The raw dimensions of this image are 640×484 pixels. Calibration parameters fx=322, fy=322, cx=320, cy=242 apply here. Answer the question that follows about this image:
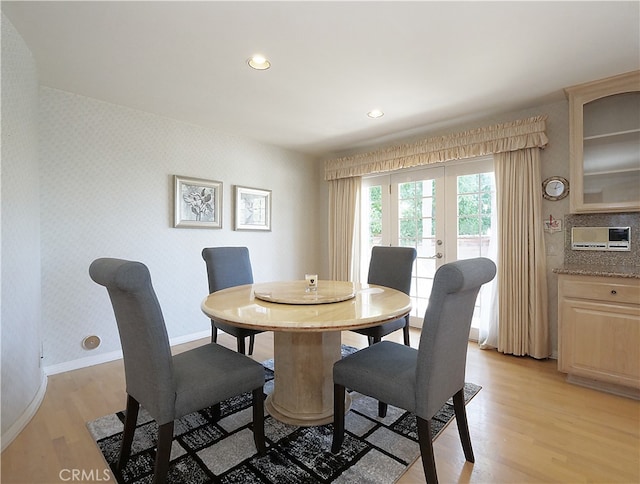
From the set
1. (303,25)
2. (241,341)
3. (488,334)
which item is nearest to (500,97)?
A: (303,25)

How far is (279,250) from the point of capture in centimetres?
438

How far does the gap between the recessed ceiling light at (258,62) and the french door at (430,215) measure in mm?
2279

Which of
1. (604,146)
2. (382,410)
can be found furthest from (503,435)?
(604,146)

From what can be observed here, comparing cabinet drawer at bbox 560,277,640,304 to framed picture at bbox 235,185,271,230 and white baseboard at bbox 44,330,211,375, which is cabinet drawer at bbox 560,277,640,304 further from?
white baseboard at bbox 44,330,211,375

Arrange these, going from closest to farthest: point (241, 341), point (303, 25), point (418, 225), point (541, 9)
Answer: point (541, 9) < point (303, 25) < point (241, 341) < point (418, 225)

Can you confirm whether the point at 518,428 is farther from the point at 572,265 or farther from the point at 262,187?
the point at 262,187

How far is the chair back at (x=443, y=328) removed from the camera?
1.27 meters

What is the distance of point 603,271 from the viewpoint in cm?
238

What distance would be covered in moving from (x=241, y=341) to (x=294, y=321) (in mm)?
1189

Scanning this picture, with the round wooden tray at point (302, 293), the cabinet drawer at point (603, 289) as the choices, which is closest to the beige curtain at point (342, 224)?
the round wooden tray at point (302, 293)

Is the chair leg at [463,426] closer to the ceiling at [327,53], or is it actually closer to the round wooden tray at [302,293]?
the round wooden tray at [302,293]

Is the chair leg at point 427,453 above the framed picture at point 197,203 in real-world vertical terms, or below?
below

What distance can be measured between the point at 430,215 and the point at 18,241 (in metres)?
3.63

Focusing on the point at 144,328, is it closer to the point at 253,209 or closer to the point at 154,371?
the point at 154,371
